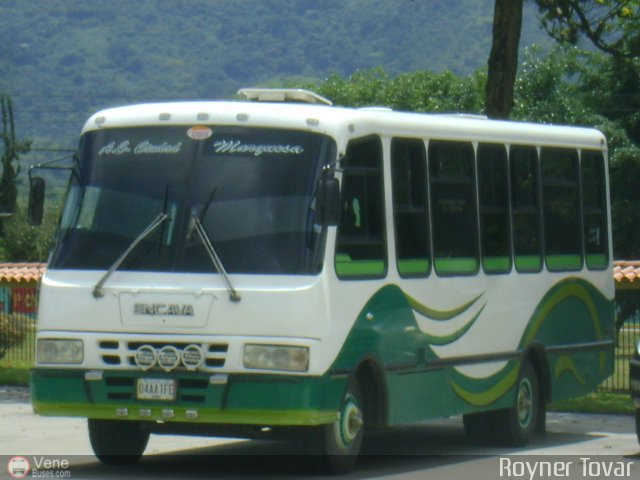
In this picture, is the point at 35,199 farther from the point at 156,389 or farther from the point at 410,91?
the point at 410,91

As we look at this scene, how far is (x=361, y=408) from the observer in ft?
43.2

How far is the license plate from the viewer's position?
12312 mm


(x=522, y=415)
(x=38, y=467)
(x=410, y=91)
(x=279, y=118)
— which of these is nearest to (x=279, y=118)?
(x=279, y=118)

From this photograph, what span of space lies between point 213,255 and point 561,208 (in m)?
5.48

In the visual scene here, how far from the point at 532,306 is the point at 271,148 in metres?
4.32

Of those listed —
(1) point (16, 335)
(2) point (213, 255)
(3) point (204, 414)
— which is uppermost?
(2) point (213, 255)

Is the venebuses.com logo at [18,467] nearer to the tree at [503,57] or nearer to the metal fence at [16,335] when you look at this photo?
the tree at [503,57]

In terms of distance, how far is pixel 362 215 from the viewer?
1317 cm

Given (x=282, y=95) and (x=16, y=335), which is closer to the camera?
(x=282, y=95)

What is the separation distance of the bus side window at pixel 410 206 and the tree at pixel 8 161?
71299mm

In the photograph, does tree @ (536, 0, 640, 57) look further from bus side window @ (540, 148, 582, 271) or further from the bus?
the bus

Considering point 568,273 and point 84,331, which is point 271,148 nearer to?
point 84,331

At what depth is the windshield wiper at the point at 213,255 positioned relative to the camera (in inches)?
485

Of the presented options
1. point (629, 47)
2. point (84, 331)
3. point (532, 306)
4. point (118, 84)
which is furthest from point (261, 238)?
point (118, 84)
